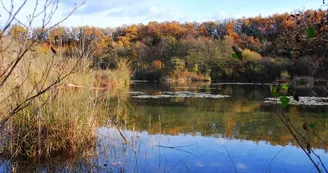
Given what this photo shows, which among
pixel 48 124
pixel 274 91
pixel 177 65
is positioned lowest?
pixel 48 124

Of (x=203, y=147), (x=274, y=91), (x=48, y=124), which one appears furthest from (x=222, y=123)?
(x=274, y=91)

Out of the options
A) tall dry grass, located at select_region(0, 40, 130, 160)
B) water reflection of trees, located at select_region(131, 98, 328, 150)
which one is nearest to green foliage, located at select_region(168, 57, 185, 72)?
water reflection of trees, located at select_region(131, 98, 328, 150)

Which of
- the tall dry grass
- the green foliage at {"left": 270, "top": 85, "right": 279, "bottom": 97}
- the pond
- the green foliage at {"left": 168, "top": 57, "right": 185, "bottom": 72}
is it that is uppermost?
the green foliage at {"left": 168, "top": 57, "right": 185, "bottom": 72}

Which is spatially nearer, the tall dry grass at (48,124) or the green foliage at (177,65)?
the tall dry grass at (48,124)

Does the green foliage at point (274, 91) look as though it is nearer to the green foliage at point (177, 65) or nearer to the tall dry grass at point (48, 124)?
the tall dry grass at point (48, 124)

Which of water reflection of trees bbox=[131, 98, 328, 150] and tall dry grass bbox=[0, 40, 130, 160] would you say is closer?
tall dry grass bbox=[0, 40, 130, 160]

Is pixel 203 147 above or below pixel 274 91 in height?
below

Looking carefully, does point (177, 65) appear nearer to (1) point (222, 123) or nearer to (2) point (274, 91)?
(1) point (222, 123)

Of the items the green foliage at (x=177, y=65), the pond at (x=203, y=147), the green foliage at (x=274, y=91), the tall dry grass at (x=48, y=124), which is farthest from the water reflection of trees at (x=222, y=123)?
the green foliage at (x=177, y=65)

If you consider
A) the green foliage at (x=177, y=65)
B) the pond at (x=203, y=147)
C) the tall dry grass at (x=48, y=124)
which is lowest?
the pond at (x=203, y=147)

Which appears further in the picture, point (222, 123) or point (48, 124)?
point (222, 123)

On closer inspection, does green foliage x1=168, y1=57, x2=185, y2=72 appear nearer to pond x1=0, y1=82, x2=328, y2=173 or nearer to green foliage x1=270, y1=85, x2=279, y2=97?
pond x1=0, y1=82, x2=328, y2=173

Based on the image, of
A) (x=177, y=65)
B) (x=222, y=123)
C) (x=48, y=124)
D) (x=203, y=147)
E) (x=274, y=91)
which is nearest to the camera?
(x=274, y=91)

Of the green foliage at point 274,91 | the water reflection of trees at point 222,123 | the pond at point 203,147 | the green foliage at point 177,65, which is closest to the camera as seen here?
the green foliage at point 274,91
